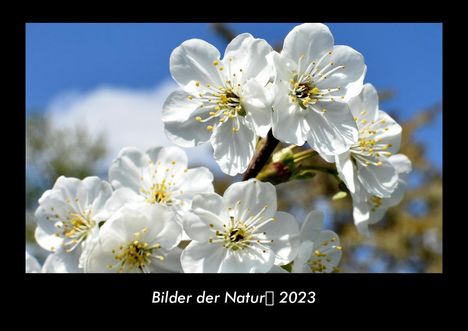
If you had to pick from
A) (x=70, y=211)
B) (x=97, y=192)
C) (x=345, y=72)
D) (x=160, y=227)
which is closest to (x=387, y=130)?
(x=345, y=72)

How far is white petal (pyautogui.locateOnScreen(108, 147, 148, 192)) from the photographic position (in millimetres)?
1579

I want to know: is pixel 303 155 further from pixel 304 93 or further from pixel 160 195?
pixel 160 195

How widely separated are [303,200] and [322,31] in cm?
773

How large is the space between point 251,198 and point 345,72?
44cm

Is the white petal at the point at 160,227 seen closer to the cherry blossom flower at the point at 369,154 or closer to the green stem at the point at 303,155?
the green stem at the point at 303,155

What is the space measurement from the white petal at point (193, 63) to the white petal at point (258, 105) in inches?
7.3

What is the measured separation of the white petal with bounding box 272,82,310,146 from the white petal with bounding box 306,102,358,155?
0.04 metres

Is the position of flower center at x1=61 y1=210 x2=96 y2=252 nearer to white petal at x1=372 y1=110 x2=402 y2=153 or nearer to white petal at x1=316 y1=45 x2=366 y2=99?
white petal at x1=316 y1=45 x2=366 y2=99

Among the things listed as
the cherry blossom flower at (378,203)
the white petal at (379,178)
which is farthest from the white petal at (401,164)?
the white petal at (379,178)

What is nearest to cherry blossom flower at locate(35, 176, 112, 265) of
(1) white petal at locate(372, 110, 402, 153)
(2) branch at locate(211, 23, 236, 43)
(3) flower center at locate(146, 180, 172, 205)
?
(3) flower center at locate(146, 180, 172, 205)

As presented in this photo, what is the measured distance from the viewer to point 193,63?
1487mm

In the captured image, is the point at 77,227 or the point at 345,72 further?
the point at 77,227

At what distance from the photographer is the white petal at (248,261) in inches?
50.8
